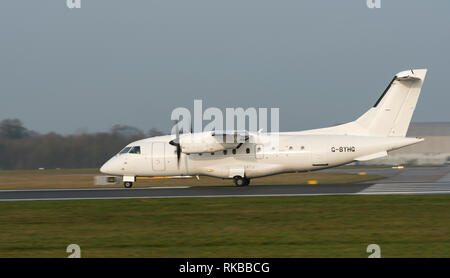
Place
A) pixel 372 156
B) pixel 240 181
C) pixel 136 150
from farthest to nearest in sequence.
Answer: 1. pixel 136 150
2. pixel 240 181
3. pixel 372 156

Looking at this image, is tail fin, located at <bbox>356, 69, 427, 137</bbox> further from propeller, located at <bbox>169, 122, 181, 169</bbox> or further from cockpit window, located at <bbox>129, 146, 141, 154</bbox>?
cockpit window, located at <bbox>129, 146, 141, 154</bbox>

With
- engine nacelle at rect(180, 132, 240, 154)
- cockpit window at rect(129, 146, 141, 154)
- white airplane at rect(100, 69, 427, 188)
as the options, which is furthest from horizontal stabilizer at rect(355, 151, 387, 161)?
cockpit window at rect(129, 146, 141, 154)

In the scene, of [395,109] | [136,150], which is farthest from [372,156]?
[136,150]

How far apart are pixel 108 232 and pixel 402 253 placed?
28.6ft

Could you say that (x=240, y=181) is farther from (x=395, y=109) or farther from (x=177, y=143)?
(x=395, y=109)

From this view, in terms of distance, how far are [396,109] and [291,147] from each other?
606cm

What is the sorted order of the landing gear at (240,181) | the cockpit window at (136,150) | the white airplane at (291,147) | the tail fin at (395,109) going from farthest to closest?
the cockpit window at (136,150) < the landing gear at (240,181) < the tail fin at (395,109) < the white airplane at (291,147)

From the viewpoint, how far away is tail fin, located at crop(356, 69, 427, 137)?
30000 mm

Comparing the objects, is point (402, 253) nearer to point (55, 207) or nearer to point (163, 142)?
point (55, 207)

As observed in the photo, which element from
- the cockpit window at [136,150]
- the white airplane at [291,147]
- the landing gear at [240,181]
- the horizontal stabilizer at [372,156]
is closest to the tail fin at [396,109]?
the white airplane at [291,147]

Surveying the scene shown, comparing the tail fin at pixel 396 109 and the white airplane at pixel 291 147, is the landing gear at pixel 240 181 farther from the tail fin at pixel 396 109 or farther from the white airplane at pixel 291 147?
the tail fin at pixel 396 109

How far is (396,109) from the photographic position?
98.8 feet

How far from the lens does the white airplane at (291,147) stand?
29.7 meters

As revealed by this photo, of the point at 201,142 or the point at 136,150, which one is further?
the point at 136,150
